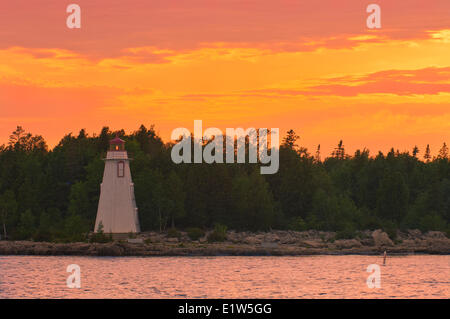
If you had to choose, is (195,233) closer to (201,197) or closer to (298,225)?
(201,197)

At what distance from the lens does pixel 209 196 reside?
77.7m

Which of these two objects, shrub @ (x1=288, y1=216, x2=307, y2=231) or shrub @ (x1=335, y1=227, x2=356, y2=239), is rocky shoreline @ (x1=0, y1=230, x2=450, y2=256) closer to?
shrub @ (x1=335, y1=227, x2=356, y2=239)

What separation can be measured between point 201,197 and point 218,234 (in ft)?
21.4

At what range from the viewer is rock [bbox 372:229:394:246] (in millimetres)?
75375

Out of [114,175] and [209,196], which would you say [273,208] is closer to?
[209,196]

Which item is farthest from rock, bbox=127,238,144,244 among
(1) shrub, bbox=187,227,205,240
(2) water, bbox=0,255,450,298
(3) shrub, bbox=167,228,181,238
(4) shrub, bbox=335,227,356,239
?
(4) shrub, bbox=335,227,356,239

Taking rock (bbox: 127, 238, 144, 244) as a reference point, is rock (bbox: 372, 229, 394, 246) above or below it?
below

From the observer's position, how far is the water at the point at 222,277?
1661 inches

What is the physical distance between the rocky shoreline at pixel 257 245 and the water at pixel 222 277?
7.00 feet

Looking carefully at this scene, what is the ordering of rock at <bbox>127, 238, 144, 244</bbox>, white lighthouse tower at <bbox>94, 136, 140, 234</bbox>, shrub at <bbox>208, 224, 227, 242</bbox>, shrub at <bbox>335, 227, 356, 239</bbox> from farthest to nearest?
1. shrub at <bbox>335, 227, 356, 239</bbox>
2. shrub at <bbox>208, 224, 227, 242</bbox>
3. rock at <bbox>127, 238, 144, 244</bbox>
4. white lighthouse tower at <bbox>94, 136, 140, 234</bbox>

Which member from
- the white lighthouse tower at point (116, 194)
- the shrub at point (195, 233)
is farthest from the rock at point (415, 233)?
the white lighthouse tower at point (116, 194)

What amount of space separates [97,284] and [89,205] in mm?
29295

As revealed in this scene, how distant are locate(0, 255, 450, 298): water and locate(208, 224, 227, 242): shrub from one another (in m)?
7.21
